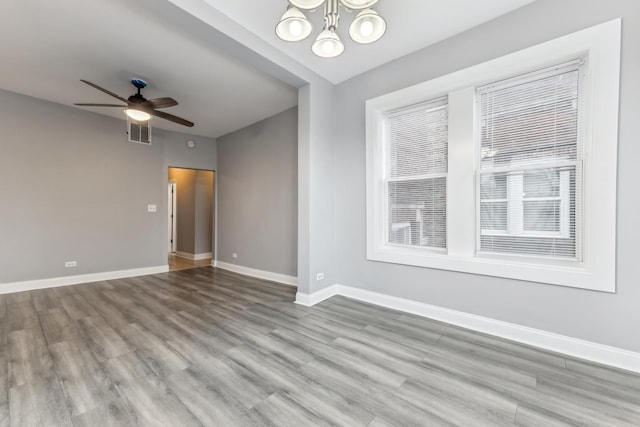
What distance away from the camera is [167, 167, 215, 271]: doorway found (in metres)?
6.80

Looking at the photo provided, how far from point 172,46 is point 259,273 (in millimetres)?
3750

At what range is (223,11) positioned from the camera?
2375 mm

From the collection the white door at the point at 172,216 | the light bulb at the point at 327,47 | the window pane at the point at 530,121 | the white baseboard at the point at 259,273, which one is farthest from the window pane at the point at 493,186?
the white door at the point at 172,216

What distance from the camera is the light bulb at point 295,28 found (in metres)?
2.00

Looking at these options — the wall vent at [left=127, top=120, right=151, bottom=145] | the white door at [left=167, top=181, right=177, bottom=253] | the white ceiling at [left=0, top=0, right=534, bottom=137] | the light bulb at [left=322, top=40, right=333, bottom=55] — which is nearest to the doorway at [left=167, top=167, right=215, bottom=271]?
the white door at [left=167, top=181, right=177, bottom=253]

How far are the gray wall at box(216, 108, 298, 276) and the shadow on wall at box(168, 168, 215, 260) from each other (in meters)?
1.11

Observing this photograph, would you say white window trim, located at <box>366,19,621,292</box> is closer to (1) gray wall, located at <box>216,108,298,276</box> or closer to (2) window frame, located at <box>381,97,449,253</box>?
(2) window frame, located at <box>381,97,449,253</box>

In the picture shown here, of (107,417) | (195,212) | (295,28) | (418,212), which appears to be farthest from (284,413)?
(195,212)

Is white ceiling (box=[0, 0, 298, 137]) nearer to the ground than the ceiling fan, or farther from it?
farther from it

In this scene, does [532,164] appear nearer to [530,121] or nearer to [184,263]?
[530,121]

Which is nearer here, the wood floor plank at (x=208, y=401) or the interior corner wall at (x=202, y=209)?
the wood floor plank at (x=208, y=401)

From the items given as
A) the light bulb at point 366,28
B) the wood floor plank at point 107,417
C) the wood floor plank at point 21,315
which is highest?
the light bulb at point 366,28

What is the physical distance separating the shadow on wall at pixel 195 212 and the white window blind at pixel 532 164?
6.06 meters

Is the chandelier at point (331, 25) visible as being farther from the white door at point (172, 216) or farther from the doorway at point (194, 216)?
the white door at point (172, 216)
